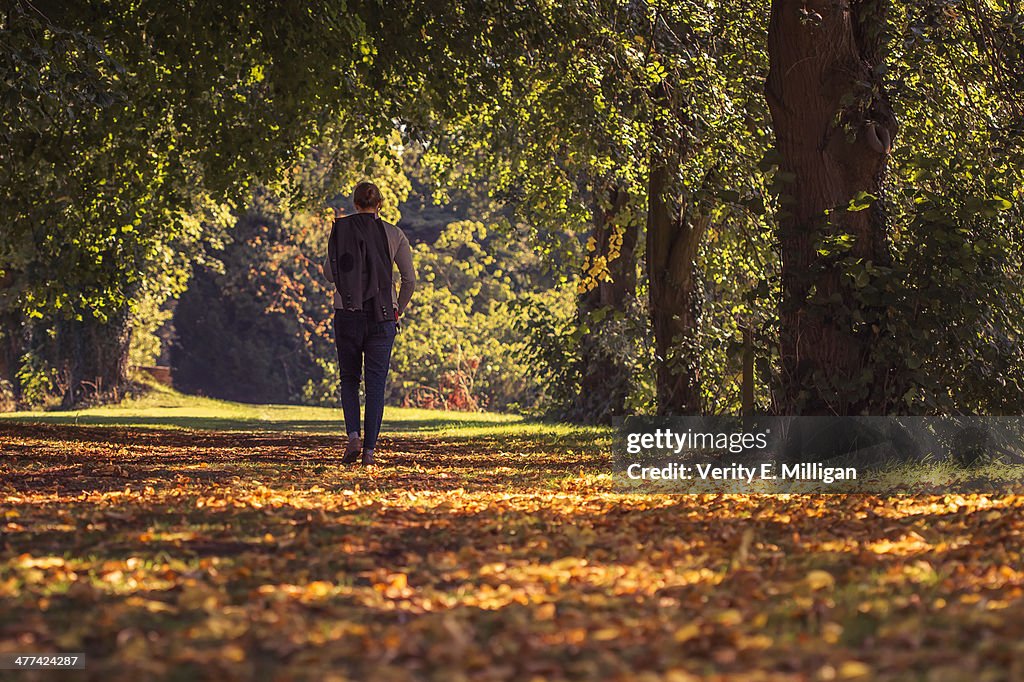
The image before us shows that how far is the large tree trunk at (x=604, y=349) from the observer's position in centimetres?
1883

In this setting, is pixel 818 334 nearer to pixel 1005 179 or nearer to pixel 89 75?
pixel 1005 179

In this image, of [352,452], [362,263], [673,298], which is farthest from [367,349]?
[673,298]

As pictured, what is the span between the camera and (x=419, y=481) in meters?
9.48

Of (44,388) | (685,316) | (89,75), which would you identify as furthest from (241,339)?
(89,75)

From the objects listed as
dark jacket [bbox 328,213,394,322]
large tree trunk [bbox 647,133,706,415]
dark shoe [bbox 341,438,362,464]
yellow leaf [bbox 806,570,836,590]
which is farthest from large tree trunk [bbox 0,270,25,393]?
yellow leaf [bbox 806,570,836,590]

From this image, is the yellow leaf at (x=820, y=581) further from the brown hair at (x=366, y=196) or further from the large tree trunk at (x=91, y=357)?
the large tree trunk at (x=91, y=357)

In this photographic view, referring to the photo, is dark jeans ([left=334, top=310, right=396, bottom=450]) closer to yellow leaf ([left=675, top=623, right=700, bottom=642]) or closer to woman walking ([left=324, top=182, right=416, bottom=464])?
woman walking ([left=324, top=182, right=416, bottom=464])

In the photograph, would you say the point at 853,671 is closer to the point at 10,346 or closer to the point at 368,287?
the point at 368,287

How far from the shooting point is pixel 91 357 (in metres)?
29.5

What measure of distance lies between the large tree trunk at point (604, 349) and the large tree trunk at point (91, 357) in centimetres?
1323

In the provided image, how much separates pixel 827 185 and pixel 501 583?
544cm

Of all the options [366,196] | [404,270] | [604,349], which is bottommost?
[604,349]

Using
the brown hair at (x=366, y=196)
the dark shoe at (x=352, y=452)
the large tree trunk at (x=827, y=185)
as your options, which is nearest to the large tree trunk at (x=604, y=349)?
the dark shoe at (x=352, y=452)

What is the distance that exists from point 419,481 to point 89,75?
365cm
